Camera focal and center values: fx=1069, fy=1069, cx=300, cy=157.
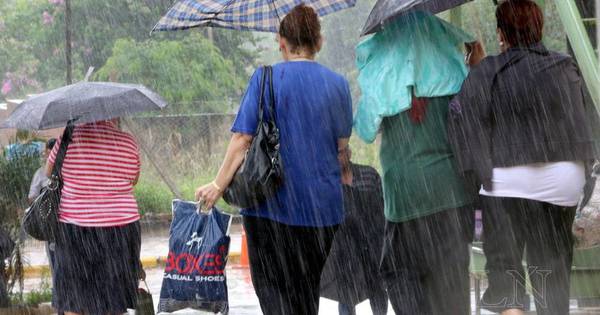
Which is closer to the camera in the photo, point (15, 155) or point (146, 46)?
point (15, 155)

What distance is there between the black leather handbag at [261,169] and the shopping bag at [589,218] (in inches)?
70.5

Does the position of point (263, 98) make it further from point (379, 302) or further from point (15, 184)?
point (15, 184)

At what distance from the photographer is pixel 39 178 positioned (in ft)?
31.2

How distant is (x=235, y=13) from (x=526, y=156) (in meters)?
2.81

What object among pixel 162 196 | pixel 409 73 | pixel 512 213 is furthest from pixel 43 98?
pixel 162 196

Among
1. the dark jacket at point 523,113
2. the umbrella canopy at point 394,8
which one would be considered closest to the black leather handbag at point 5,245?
the umbrella canopy at point 394,8

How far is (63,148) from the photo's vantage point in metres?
6.84

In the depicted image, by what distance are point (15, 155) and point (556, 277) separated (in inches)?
232

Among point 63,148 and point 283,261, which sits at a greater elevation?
point 63,148

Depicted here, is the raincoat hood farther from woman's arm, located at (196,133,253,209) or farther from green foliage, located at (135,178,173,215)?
green foliage, located at (135,178,173,215)

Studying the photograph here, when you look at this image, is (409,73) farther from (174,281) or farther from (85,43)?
(85,43)

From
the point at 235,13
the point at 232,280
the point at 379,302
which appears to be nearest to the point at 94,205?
the point at 235,13

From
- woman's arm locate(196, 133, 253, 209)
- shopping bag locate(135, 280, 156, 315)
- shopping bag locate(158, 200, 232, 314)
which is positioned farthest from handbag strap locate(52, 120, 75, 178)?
woman's arm locate(196, 133, 253, 209)

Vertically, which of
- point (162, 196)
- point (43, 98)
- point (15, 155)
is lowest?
point (162, 196)
